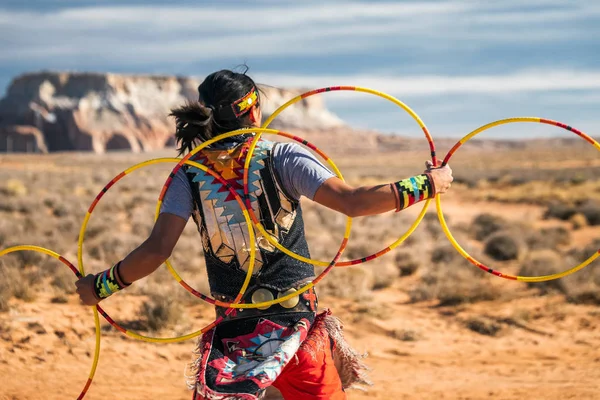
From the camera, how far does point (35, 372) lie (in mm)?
7906

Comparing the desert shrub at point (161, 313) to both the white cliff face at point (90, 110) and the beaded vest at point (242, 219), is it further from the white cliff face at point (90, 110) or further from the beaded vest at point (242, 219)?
the white cliff face at point (90, 110)

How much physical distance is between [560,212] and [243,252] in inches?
898

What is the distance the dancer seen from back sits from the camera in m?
3.43

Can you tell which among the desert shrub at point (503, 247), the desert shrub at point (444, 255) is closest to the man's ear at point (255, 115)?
the desert shrub at point (444, 255)

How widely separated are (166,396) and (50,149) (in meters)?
151

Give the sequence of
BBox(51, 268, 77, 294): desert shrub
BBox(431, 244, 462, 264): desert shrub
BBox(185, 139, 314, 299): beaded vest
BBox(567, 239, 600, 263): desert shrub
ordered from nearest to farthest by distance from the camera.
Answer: BBox(185, 139, 314, 299): beaded vest, BBox(51, 268, 77, 294): desert shrub, BBox(567, 239, 600, 263): desert shrub, BBox(431, 244, 462, 264): desert shrub

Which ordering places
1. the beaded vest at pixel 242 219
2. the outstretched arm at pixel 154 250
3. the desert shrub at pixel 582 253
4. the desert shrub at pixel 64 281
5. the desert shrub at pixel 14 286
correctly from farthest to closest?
1. the desert shrub at pixel 582 253
2. the desert shrub at pixel 64 281
3. the desert shrub at pixel 14 286
4. the beaded vest at pixel 242 219
5. the outstretched arm at pixel 154 250

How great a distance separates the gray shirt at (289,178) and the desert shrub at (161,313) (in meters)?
6.37

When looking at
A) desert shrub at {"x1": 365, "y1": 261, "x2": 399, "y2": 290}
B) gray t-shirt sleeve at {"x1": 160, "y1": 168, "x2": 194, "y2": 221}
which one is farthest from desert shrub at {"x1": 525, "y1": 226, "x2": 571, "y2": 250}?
gray t-shirt sleeve at {"x1": 160, "y1": 168, "x2": 194, "y2": 221}

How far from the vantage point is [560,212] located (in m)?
24.2

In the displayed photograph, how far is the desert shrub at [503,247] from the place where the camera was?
1634 centimetres

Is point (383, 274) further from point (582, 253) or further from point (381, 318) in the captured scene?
point (582, 253)

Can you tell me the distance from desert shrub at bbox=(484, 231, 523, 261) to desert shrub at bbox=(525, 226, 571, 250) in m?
0.87

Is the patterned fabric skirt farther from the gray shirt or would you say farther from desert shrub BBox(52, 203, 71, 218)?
desert shrub BBox(52, 203, 71, 218)
